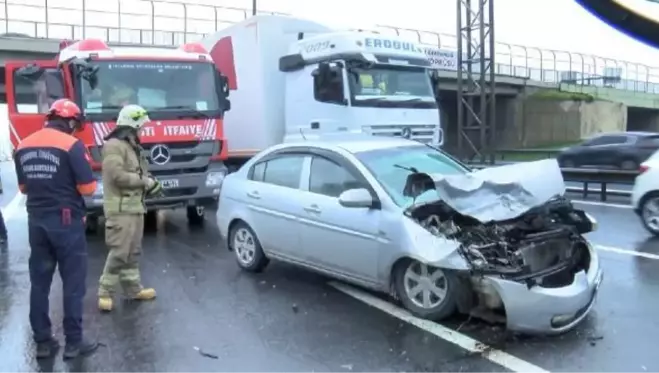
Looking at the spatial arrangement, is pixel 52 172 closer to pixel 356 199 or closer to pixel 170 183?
pixel 356 199

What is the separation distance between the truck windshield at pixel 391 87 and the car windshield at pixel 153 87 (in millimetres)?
2755

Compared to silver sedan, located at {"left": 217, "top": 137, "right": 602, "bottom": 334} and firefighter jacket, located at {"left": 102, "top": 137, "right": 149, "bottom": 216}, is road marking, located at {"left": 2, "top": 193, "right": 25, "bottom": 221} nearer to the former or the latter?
firefighter jacket, located at {"left": 102, "top": 137, "right": 149, "bottom": 216}

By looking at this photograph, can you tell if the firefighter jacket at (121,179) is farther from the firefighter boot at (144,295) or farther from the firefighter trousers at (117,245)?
the firefighter boot at (144,295)

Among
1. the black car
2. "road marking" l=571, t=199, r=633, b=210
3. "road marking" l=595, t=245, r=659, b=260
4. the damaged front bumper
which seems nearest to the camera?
the damaged front bumper

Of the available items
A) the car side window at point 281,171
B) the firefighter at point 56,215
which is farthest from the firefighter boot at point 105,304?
the car side window at point 281,171

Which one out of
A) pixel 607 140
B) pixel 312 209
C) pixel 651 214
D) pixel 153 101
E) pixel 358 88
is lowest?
pixel 651 214

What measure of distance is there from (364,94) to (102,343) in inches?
308

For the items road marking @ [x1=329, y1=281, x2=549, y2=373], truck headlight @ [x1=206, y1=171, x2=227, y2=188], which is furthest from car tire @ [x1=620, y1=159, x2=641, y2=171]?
road marking @ [x1=329, y1=281, x2=549, y2=373]

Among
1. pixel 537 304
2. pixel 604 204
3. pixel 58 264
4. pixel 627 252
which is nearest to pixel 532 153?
pixel 604 204

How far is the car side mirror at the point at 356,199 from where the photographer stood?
5.91 metres

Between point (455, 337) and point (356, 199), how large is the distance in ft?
4.88

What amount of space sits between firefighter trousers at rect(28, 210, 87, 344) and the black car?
18613 mm

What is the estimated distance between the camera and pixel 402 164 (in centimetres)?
657

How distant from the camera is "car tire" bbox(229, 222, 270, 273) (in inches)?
291
